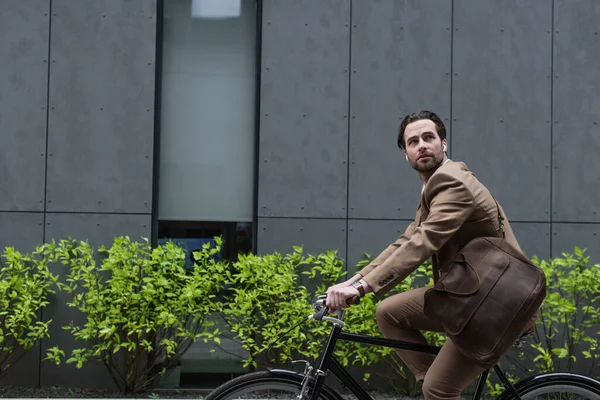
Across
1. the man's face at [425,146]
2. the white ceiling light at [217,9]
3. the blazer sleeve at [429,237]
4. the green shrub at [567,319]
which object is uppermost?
the white ceiling light at [217,9]

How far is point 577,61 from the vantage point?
23.9 feet

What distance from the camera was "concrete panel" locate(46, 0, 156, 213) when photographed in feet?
22.8

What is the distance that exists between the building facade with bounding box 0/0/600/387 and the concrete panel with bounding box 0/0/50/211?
0.01 metres

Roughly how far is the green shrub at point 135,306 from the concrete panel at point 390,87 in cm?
166

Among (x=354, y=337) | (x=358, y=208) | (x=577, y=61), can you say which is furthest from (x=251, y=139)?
(x=354, y=337)

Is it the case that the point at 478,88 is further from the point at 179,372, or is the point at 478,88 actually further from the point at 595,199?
the point at 179,372

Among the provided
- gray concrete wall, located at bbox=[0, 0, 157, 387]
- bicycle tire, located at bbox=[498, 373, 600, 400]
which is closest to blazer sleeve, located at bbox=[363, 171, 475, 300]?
bicycle tire, located at bbox=[498, 373, 600, 400]

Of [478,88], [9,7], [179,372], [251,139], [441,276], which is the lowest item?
[179,372]

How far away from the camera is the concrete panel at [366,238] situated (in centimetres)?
705

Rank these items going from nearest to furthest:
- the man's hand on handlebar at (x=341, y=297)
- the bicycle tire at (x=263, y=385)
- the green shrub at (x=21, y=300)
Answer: the man's hand on handlebar at (x=341, y=297) < the bicycle tire at (x=263, y=385) < the green shrub at (x=21, y=300)

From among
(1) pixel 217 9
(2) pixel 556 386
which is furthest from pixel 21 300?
(2) pixel 556 386

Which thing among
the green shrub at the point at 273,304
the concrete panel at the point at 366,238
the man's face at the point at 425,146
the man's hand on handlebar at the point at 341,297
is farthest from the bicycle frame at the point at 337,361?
the concrete panel at the point at 366,238

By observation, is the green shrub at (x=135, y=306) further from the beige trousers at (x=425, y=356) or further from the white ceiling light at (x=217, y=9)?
the beige trousers at (x=425, y=356)

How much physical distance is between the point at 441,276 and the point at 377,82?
13.2 feet
